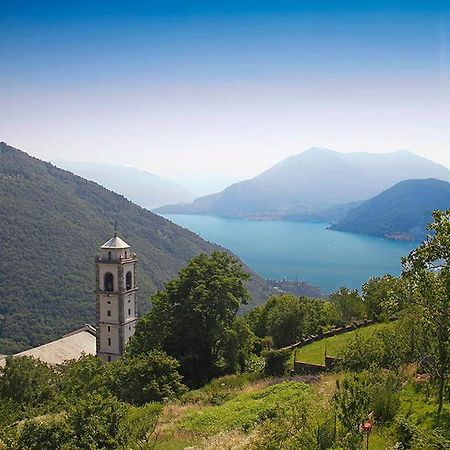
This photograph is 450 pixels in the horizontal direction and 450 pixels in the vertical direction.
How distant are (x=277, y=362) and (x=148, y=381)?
3.51 m

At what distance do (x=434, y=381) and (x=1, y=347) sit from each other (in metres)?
60.4

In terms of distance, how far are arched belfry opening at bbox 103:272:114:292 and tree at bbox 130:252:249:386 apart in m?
11.2

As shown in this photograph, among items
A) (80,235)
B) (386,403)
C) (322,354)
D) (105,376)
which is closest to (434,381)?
(386,403)

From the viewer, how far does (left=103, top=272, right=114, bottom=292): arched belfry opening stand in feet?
100

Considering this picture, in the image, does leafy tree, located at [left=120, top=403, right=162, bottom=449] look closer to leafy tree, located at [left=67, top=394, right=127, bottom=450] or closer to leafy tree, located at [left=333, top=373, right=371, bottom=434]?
leafy tree, located at [left=67, top=394, right=127, bottom=450]

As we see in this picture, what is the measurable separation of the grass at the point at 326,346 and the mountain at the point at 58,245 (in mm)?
51294

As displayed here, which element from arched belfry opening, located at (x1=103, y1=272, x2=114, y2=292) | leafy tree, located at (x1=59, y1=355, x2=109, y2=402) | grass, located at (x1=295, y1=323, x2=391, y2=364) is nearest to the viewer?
grass, located at (x1=295, y1=323, x2=391, y2=364)

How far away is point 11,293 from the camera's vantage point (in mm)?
74062

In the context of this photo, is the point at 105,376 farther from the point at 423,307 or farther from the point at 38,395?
the point at 423,307

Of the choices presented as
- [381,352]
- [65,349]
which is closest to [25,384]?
[381,352]

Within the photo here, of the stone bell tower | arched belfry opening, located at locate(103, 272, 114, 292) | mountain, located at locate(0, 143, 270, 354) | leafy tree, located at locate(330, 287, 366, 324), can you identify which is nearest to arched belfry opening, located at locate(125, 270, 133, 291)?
the stone bell tower

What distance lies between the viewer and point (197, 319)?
17984mm

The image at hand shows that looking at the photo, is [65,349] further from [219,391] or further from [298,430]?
[298,430]

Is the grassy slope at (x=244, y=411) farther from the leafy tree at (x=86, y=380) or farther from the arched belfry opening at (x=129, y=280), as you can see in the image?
the arched belfry opening at (x=129, y=280)
